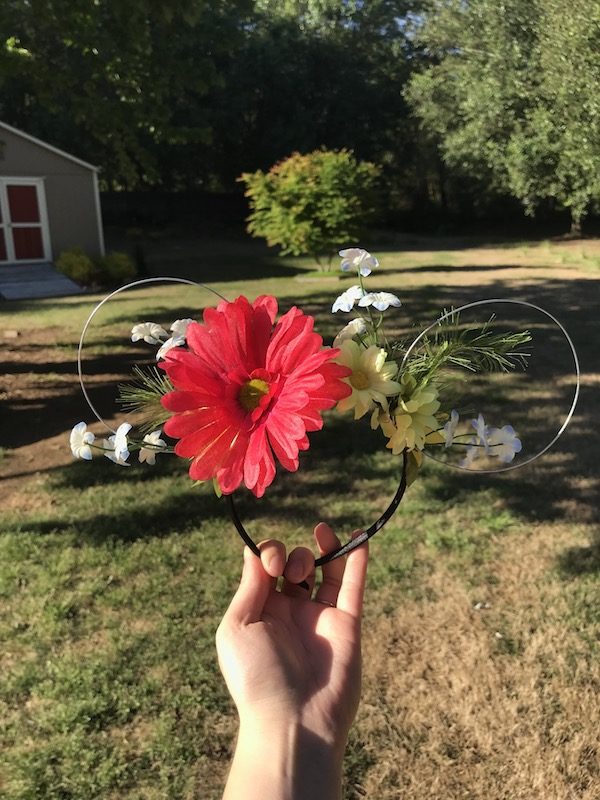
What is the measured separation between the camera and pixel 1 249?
16266mm

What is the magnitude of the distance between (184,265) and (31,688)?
54.3 feet

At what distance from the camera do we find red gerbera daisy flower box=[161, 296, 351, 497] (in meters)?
1.04

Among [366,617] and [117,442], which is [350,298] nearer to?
[117,442]

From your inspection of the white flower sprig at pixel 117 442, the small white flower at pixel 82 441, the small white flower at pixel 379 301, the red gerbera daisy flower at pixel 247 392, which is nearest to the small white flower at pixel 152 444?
the white flower sprig at pixel 117 442

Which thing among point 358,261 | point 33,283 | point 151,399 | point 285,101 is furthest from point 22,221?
point 358,261

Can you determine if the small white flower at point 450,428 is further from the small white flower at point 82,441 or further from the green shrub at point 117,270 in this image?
the green shrub at point 117,270

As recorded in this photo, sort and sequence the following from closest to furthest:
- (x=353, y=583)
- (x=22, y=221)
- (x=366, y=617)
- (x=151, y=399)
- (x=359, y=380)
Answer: (x=359, y=380)
(x=151, y=399)
(x=353, y=583)
(x=366, y=617)
(x=22, y=221)

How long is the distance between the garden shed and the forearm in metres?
17.1

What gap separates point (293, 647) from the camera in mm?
1420

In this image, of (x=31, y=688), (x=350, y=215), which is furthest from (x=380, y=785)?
(x=350, y=215)

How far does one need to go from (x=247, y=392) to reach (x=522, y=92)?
833 inches

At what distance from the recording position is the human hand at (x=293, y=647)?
1.31 m

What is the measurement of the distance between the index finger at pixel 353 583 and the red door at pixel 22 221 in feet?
55.4

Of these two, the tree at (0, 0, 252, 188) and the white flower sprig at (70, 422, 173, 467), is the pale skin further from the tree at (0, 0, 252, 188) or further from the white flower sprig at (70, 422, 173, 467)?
the tree at (0, 0, 252, 188)
